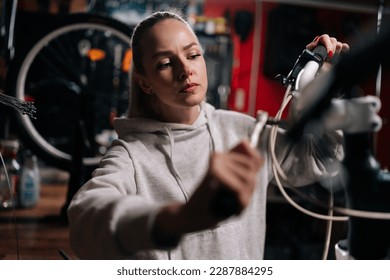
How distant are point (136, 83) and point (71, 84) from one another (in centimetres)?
145

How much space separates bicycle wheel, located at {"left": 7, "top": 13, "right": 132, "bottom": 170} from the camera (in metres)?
1.70

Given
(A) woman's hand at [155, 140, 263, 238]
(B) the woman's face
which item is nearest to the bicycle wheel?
(B) the woman's face

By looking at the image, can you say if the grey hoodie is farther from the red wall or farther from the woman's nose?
the red wall

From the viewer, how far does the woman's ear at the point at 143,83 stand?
0.90 meters

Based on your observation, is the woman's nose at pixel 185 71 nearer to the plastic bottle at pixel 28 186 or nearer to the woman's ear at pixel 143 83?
the woman's ear at pixel 143 83

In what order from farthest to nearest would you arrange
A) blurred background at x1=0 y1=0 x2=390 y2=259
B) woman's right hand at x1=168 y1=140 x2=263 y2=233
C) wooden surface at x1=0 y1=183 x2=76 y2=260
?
blurred background at x1=0 y1=0 x2=390 y2=259 < wooden surface at x1=0 y1=183 x2=76 y2=260 < woman's right hand at x1=168 y1=140 x2=263 y2=233

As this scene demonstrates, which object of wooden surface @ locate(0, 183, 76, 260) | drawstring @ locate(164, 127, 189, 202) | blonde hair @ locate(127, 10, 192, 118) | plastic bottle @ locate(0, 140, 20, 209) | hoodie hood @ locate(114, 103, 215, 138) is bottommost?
wooden surface @ locate(0, 183, 76, 260)

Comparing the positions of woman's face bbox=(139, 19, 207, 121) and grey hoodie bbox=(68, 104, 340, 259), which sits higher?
woman's face bbox=(139, 19, 207, 121)

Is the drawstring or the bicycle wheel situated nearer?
the drawstring

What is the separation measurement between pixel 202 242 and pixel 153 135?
0.22 metres

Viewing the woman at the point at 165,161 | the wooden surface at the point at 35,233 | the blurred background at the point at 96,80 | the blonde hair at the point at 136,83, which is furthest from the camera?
the blurred background at the point at 96,80

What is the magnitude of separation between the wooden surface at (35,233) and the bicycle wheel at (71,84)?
0.20 metres

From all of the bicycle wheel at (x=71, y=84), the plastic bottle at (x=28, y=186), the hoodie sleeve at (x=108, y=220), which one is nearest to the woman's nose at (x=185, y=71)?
the hoodie sleeve at (x=108, y=220)
